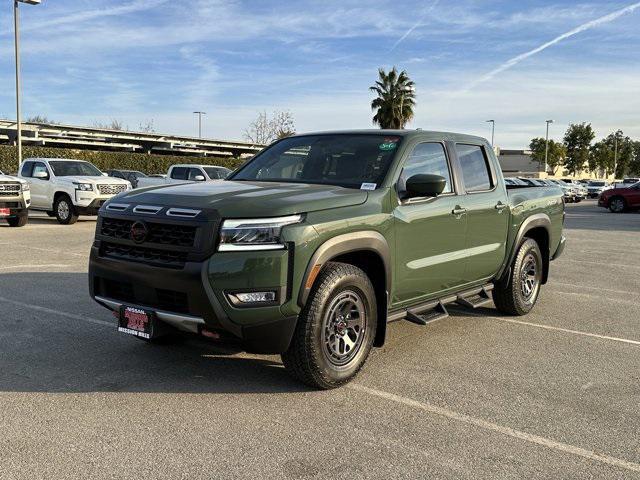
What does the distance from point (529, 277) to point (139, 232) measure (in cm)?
453

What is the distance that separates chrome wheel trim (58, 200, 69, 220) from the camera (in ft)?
55.3

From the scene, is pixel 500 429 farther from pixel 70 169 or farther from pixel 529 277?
pixel 70 169

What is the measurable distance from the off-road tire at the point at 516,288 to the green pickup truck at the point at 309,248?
717mm

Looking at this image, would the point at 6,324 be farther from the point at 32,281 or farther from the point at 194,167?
the point at 194,167

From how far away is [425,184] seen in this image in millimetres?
4559

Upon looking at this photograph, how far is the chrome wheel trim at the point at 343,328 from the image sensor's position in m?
4.19

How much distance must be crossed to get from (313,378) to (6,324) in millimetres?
3322

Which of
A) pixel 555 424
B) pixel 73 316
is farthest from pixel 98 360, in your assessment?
pixel 555 424

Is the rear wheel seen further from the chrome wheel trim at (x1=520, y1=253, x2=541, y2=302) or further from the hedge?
the chrome wheel trim at (x1=520, y1=253, x2=541, y2=302)

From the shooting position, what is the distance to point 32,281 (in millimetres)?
7934

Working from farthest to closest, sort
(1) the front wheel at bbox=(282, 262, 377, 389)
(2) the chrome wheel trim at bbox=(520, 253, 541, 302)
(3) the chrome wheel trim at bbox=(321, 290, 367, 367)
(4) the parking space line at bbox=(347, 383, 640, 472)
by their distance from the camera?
(2) the chrome wheel trim at bbox=(520, 253, 541, 302), (3) the chrome wheel trim at bbox=(321, 290, 367, 367), (1) the front wheel at bbox=(282, 262, 377, 389), (4) the parking space line at bbox=(347, 383, 640, 472)

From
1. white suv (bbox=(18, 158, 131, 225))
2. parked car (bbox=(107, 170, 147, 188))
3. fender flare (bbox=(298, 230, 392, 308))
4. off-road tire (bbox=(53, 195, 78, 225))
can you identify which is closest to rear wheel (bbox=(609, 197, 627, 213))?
parked car (bbox=(107, 170, 147, 188))

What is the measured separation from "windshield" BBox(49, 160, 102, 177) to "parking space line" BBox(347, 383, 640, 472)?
15116 mm

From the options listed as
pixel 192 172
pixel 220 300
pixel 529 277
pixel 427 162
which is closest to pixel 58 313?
pixel 220 300
